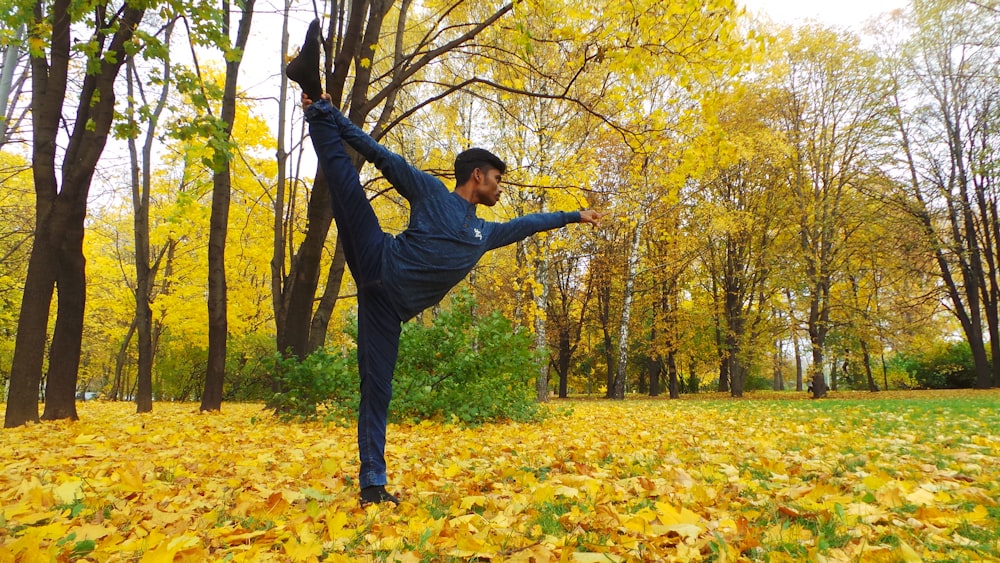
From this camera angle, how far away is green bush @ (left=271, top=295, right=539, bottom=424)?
6.54 meters

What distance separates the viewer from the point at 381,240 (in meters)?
2.49

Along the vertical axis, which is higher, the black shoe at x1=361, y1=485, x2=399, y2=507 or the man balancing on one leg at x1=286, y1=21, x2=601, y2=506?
the man balancing on one leg at x1=286, y1=21, x2=601, y2=506

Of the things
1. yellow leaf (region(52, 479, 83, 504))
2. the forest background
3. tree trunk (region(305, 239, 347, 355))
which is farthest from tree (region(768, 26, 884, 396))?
yellow leaf (region(52, 479, 83, 504))

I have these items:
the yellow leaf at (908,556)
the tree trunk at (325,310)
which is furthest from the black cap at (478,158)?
the tree trunk at (325,310)

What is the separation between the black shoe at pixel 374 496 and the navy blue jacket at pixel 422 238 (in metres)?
0.86

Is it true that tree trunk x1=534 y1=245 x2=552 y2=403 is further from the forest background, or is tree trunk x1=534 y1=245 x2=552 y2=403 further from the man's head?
the man's head

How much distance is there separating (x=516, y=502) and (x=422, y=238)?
52.5 inches

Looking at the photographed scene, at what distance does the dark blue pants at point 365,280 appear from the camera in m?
2.42

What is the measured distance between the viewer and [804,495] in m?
2.41

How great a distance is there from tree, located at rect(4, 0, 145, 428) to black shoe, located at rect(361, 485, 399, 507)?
5690 millimetres

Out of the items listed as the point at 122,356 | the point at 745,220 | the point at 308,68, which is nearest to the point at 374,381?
the point at 308,68

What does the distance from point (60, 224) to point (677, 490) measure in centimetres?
733

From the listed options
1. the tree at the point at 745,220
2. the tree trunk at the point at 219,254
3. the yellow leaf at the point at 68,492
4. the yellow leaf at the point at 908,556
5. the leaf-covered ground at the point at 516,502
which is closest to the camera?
the yellow leaf at the point at 908,556

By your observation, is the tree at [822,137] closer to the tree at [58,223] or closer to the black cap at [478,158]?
the black cap at [478,158]
